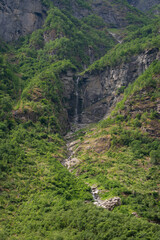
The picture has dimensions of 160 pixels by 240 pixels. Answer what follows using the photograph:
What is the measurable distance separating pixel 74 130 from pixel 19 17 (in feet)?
211

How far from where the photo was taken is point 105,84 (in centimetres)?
9912

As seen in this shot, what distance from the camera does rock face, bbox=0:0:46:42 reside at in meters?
121

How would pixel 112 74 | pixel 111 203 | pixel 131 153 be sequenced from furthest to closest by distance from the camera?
pixel 112 74 < pixel 131 153 < pixel 111 203

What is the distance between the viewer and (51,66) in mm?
102625

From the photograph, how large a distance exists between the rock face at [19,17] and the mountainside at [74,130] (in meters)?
0.45

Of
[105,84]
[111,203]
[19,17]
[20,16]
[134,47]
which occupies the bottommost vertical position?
[111,203]

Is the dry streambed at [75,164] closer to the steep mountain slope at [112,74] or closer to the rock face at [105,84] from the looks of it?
the rock face at [105,84]

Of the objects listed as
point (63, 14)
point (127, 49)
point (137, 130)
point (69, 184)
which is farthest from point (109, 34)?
point (69, 184)

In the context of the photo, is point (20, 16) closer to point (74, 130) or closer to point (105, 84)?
point (105, 84)

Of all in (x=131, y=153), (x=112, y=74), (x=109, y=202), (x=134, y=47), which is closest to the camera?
(x=109, y=202)

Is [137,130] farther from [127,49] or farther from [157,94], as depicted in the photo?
[127,49]

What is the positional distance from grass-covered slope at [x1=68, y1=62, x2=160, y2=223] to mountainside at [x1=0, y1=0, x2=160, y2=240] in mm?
235

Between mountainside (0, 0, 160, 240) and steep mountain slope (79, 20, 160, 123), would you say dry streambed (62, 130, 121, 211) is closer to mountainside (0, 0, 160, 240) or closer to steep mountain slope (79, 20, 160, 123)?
mountainside (0, 0, 160, 240)

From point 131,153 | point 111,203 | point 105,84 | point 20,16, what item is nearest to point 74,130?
point 105,84
